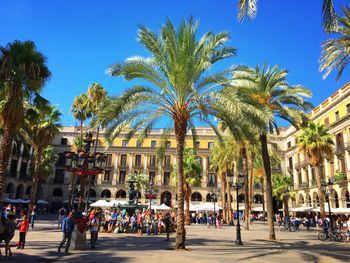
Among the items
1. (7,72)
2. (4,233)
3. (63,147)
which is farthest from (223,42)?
(63,147)

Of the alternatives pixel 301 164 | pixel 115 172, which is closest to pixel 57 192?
pixel 115 172

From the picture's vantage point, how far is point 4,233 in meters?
10.3

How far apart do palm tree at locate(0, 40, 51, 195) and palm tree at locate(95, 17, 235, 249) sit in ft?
13.7

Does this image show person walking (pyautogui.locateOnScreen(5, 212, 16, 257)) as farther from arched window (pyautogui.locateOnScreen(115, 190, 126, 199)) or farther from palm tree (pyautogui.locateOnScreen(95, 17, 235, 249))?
arched window (pyautogui.locateOnScreen(115, 190, 126, 199))

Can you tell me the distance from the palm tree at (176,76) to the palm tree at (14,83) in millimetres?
4189

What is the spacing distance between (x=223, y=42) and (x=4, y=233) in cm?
1086

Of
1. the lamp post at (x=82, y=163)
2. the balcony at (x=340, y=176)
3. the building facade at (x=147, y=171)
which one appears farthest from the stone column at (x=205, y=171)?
the lamp post at (x=82, y=163)

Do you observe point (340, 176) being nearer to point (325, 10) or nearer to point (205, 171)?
point (205, 171)

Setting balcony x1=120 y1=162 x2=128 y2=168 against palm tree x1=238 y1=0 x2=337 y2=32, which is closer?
palm tree x1=238 y1=0 x2=337 y2=32

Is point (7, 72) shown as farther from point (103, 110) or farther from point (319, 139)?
point (319, 139)

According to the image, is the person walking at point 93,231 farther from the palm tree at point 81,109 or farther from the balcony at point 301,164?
the balcony at point 301,164

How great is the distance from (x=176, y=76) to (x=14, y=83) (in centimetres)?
754

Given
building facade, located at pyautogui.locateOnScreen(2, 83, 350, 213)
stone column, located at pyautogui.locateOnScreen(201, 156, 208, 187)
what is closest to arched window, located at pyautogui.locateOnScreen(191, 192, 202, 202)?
building facade, located at pyautogui.locateOnScreen(2, 83, 350, 213)

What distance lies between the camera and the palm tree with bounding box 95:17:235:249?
1310 cm
